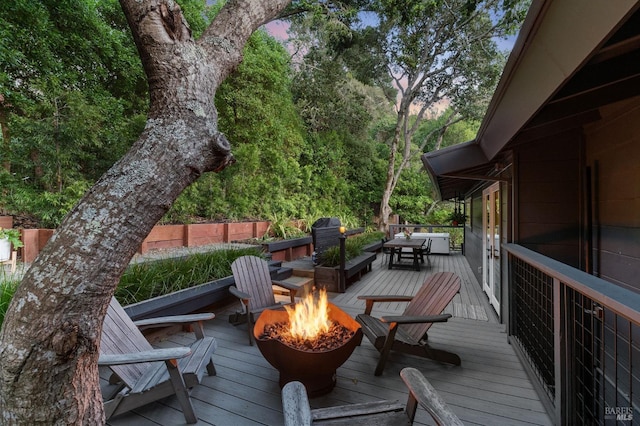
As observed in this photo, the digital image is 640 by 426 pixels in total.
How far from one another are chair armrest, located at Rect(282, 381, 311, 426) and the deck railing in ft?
3.82

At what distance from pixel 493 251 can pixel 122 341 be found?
4.58m

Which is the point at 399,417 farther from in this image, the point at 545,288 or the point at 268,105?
the point at 268,105

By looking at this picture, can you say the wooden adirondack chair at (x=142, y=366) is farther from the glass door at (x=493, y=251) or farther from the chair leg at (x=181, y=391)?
the glass door at (x=493, y=251)

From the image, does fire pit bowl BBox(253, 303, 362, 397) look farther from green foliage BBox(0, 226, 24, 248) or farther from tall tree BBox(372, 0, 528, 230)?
tall tree BBox(372, 0, 528, 230)

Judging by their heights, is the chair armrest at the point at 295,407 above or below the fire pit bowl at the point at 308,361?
above

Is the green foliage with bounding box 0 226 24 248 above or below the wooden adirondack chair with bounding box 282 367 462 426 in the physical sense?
above

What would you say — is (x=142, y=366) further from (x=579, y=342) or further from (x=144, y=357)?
(x=579, y=342)

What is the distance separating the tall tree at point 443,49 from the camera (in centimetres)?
973

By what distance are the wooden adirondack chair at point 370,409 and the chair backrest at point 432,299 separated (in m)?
1.15

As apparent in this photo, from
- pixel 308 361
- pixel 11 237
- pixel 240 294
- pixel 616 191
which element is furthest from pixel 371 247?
pixel 11 237

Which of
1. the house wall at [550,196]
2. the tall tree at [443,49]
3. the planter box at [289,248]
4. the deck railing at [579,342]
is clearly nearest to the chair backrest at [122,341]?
the deck railing at [579,342]

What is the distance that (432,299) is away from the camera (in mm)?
2775

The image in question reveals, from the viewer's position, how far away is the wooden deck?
1.92 metres

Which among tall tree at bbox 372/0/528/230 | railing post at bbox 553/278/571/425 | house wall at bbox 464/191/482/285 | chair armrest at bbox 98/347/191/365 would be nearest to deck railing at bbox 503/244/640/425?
railing post at bbox 553/278/571/425
